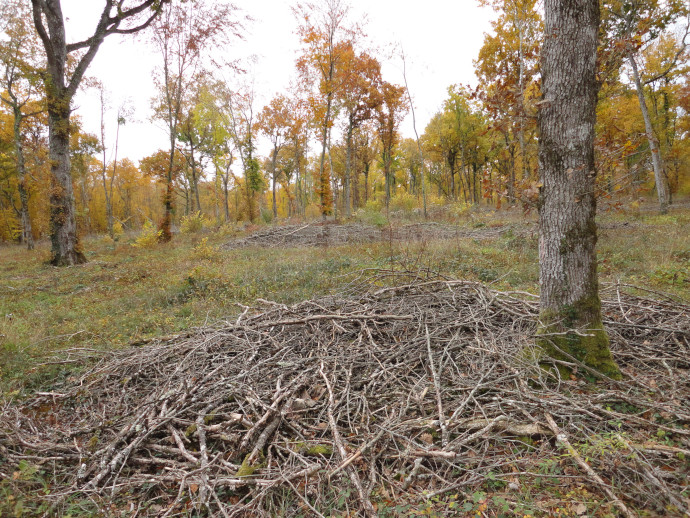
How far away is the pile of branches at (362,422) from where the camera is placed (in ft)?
6.27

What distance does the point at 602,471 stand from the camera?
6.04ft

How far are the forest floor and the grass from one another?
0.11 m

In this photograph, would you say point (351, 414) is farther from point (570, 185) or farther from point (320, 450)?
point (570, 185)

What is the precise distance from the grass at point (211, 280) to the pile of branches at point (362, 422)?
4.24 ft

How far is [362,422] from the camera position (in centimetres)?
249

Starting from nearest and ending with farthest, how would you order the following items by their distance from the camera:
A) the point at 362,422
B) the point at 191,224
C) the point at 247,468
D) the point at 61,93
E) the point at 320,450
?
the point at 247,468 → the point at 320,450 → the point at 362,422 → the point at 61,93 → the point at 191,224

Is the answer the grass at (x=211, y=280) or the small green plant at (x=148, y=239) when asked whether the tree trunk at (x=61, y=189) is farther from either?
the small green plant at (x=148, y=239)

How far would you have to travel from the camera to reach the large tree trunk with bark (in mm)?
2623

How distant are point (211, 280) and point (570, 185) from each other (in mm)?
7103

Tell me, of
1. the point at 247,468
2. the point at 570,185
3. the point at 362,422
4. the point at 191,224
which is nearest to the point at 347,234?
the point at 191,224

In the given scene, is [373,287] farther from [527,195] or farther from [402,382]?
[527,195]

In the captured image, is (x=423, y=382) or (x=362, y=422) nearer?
(x=362, y=422)

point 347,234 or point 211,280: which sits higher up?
point 347,234

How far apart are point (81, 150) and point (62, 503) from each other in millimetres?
34862
